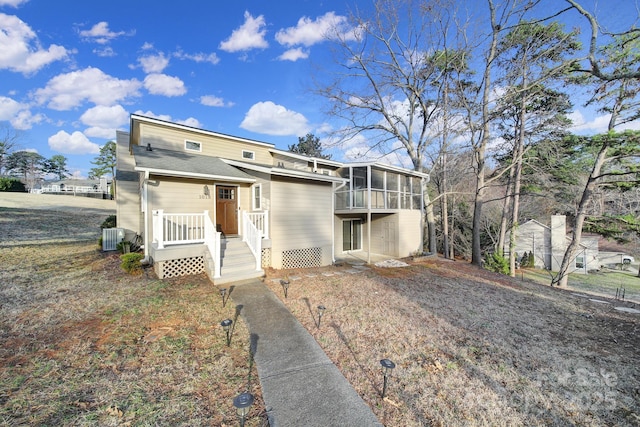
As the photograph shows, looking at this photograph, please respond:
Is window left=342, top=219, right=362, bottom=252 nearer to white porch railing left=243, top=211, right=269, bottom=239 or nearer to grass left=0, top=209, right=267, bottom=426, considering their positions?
white porch railing left=243, top=211, right=269, bottom=239

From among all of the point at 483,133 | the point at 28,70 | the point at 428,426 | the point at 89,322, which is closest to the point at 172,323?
the point at 89,322

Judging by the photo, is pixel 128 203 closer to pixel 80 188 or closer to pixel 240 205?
pixel 240 205

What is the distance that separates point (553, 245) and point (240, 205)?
23522mm

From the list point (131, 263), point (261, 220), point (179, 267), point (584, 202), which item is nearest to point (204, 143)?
point (261, 220)

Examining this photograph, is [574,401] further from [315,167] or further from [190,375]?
[315,167]

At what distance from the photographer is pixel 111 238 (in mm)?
10711

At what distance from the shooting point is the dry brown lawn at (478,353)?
2844mm

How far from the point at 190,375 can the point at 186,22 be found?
16001mm

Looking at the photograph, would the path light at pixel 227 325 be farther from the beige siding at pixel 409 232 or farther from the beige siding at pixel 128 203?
the beige siding at pixel 409 232

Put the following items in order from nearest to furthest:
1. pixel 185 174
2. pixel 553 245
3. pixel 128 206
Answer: pixel 185 174, pixel 128 206, pixel 553 245

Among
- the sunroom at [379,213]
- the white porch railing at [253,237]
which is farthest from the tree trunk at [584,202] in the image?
the white porch railing at [253,237]

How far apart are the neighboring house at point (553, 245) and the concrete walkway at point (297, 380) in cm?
A: 2076

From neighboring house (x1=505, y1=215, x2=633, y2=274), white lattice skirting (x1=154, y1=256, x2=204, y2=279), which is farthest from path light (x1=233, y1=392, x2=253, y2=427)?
neighboring house (x1=505, y1=215, x2=633, y2=274)

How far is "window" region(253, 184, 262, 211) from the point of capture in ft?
30.4
